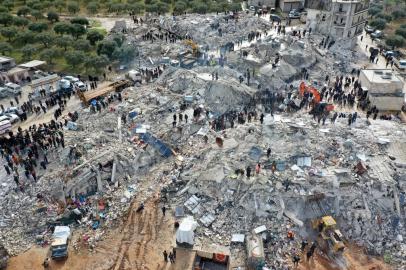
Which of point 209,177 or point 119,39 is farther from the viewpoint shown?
point 119,39

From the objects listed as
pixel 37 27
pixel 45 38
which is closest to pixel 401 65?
pixel 45 38

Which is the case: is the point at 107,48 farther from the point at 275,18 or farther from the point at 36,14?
the point at 275,18

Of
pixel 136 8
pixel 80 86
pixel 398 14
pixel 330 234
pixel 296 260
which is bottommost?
pixel 296 260

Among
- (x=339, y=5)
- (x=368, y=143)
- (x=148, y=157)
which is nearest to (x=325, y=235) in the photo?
(x=368, y=143)

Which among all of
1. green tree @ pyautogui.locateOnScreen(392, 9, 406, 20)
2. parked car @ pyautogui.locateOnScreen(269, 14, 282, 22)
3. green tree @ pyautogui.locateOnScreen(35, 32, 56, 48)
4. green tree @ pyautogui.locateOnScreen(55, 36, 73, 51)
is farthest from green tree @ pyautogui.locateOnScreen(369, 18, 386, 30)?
green tree @ pyautogui.locateOnScreen(35, 32, 56, 48)

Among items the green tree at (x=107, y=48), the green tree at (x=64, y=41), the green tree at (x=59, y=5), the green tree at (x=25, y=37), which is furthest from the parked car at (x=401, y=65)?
the green tree at (x=59, y=5)

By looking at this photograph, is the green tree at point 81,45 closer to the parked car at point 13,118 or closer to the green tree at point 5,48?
the green tree at point 5,48
